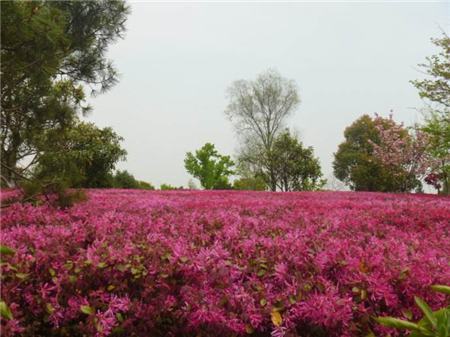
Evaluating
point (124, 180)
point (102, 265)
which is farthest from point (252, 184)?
point (102, 265)

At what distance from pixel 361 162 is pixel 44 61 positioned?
30880 millimetres

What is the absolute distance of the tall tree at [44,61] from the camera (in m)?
7.54

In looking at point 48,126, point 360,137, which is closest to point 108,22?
point 48,126

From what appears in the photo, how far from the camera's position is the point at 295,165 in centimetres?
2938

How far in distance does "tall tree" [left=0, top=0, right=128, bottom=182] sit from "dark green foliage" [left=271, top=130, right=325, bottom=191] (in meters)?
14.1

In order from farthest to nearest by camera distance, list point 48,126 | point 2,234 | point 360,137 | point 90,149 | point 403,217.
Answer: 1. point 360,137
2. point 90,149
3. point 48,126
4. point 403,217
5. point 2,234

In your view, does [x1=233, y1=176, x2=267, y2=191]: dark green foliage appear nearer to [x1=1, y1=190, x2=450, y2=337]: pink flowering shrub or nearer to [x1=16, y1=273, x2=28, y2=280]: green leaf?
[x1=1, y1=190, x2=450, y2=337]: pink flowering shrub

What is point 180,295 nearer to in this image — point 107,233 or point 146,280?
point 146,280

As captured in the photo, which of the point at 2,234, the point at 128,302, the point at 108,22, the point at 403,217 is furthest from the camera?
the point at 108,22

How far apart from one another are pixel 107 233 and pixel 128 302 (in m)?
1.11

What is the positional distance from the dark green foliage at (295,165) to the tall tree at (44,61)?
14.1m

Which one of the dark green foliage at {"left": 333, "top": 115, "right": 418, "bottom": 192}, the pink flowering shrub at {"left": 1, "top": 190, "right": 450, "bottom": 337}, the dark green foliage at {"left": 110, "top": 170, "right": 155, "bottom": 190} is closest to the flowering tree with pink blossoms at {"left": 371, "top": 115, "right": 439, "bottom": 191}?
the dark green foliage at {"left": 333, "top": 115, "right": 418, "bottom": 192}

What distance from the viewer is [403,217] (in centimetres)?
470

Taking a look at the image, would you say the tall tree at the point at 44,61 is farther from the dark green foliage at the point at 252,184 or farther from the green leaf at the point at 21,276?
the dark green foliage at the point at 252,184
